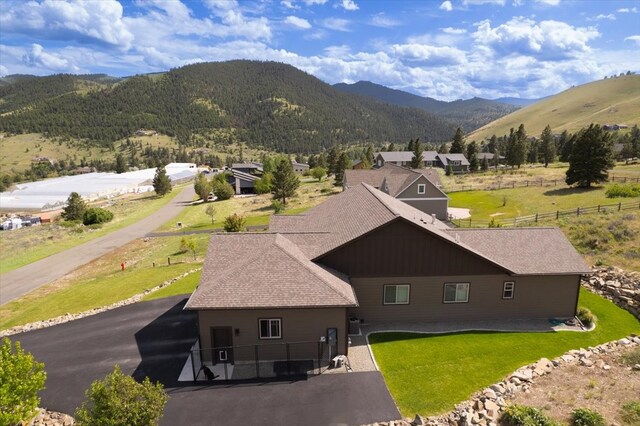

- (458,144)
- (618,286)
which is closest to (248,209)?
(618,286)

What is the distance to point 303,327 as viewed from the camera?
729 inches

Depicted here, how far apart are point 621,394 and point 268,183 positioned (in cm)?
A: 8327

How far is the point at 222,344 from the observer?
18484mm

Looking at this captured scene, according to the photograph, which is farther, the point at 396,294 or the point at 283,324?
the point at 396,294

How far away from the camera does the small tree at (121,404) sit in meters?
10.6

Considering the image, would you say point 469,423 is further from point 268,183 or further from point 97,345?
point 268,183

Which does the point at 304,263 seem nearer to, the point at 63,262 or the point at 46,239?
the point at 63,262

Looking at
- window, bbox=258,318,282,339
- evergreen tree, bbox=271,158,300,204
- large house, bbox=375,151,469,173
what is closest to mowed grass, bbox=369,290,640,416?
window, bbox=258,318,282,339

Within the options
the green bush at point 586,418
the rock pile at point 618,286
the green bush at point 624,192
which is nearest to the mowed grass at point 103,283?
the green bush at point 586,418

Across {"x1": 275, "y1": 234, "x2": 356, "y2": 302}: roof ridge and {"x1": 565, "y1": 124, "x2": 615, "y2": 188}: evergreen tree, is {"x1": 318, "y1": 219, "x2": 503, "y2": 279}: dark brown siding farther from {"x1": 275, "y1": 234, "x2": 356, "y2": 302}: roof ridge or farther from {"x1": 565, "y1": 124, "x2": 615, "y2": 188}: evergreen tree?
{"x1": 565, "y1": 124, "x2": 615, "y2": 188}: evergreen tree

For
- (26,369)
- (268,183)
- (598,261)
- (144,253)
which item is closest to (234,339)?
(26,369)

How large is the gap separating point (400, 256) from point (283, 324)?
8206 mm

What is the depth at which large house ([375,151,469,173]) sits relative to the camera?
121m

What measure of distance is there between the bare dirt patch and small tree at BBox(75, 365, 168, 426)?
44.9ft
